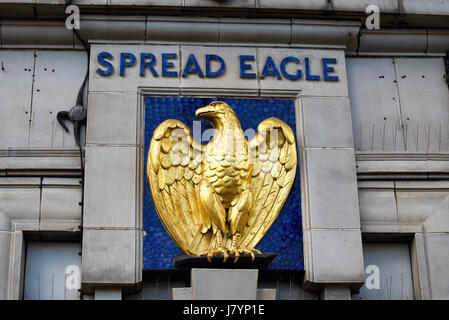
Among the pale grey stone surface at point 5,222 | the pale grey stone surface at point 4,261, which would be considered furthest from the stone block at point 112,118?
the pale grey stone surface at point 4,261

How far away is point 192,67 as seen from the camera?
1413 cm

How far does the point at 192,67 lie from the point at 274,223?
294cm

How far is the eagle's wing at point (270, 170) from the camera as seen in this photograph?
13.4 m

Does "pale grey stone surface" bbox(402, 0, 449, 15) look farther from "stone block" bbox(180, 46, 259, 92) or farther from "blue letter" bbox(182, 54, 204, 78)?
"blue letter" bbox(182, 54, 204, 78)

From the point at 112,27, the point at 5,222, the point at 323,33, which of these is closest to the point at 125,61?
the point at 112,27

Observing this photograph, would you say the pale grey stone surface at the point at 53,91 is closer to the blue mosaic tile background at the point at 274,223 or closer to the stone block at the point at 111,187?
the stone block at the point at 111,187

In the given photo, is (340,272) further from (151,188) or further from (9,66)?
(9,66)

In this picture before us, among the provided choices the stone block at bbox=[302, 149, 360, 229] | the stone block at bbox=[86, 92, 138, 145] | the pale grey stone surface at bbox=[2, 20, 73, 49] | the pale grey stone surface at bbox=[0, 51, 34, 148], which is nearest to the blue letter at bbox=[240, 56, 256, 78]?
the stone block at bbox=[302, 149, 360, 229]

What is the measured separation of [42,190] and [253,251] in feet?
11.3

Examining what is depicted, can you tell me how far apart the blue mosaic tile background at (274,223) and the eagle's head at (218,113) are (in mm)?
221

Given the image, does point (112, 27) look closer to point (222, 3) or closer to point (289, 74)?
point (222, 3)

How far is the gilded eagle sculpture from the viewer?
13.1 m

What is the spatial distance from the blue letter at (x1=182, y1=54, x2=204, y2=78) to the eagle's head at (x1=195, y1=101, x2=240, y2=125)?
0.74m
